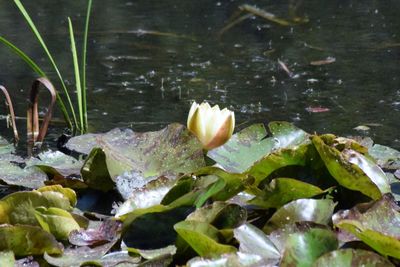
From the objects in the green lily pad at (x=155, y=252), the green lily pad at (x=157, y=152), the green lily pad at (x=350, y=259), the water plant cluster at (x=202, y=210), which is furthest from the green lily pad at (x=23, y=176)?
the green lily pad at (x=350, y=259)

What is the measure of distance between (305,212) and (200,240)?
19 centimetres

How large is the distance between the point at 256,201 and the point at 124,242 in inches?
8.4

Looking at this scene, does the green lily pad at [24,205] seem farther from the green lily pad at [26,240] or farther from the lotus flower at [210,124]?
the lotus flower at [210,124]

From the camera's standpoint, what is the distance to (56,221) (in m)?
1.33

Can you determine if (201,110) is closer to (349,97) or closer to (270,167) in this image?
(270,167)

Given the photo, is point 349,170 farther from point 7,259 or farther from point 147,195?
point 7,259

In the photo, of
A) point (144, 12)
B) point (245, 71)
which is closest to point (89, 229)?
point (245, 71)

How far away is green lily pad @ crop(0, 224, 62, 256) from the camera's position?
1.26 metres

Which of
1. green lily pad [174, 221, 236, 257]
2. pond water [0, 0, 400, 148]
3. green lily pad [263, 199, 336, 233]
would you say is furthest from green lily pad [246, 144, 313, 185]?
pond water [0, 0, 400, 148]

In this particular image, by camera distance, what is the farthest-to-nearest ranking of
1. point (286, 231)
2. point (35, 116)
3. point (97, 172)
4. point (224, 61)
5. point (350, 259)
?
point (224, 61) → point (35, 116) → point (97, 172) → point (286, 231) → point (350, 259)

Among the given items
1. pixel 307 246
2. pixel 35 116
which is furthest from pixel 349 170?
pixel 35 116

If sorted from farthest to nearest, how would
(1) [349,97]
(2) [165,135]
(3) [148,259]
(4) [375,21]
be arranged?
(4) [375,21]
(1) [349,97]
(2) [165,135]
(3) [148,259]

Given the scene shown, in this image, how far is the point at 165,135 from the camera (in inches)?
63.9

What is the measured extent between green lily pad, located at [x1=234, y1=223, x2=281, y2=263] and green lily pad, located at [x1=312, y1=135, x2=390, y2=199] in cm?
19
